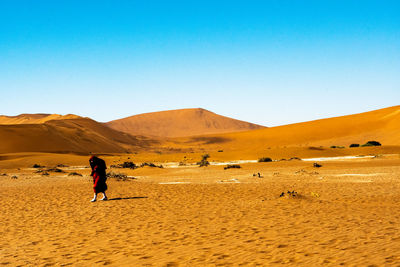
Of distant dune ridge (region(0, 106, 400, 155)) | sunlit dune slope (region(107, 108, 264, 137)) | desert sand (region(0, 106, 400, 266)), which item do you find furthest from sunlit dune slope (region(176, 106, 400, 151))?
sunlit dune slope (region(107, 108, 264, 137))

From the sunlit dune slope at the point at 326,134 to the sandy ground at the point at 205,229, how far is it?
4601 centimetres

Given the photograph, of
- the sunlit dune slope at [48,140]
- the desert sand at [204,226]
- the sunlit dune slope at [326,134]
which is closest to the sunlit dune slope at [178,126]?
the sunlit dune slope at [326,134]

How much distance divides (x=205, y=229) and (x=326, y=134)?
77.7m

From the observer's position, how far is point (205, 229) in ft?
31.0

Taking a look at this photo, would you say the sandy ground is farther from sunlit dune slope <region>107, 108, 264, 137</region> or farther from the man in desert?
sunlit dune slope <region>107, 108, 264, 137</region>

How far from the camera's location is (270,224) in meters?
9.78

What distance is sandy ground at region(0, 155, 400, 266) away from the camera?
6949 mm

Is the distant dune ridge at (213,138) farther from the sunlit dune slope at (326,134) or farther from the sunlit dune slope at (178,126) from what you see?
the sunlit dune slope at (178,126)

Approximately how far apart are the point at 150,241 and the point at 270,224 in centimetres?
300

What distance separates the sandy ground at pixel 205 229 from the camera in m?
6.95

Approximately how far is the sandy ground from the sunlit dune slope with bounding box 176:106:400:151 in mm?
46014

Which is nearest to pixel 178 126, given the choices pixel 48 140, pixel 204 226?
pixel 48 140

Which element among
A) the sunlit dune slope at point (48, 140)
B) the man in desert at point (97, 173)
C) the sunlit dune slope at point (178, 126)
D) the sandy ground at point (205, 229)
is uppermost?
the sunlit dune slope at point (178, 126)

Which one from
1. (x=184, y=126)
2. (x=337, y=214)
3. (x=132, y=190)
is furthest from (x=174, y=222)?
(x=184, y=126)
